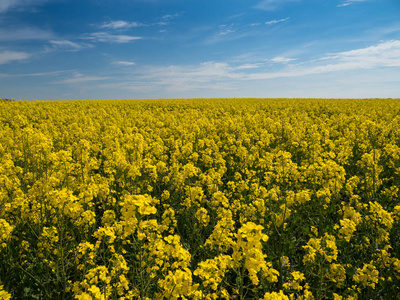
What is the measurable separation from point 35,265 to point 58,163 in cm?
216

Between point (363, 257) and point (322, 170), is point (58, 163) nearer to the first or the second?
point (322, 170)

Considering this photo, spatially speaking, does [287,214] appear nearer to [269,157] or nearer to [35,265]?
[269,157]

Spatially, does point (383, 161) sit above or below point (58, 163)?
below

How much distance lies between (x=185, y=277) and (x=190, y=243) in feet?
8.24

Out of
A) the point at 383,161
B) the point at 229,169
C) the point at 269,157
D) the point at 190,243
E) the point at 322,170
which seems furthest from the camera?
the point at 383,161

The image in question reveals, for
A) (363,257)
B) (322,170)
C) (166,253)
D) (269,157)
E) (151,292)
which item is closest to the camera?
(166,253)

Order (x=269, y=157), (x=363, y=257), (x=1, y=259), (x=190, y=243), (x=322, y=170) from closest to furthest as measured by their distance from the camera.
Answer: (x=1, y=259), (x=363, y=257), (x=190, y=243), (x=322, y=170), (x=269, y=157)

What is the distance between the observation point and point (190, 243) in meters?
4.65

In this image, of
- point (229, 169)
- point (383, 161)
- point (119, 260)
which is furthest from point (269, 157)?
point (119, 260)

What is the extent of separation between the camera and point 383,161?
8266 millimetres

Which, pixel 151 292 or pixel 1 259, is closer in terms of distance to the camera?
pixel 151 292

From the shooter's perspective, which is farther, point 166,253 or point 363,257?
point 363,257

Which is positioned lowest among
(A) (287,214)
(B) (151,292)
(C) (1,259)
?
(B) (151,292)

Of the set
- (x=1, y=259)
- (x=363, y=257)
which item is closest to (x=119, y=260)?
(x=1, y=259)
